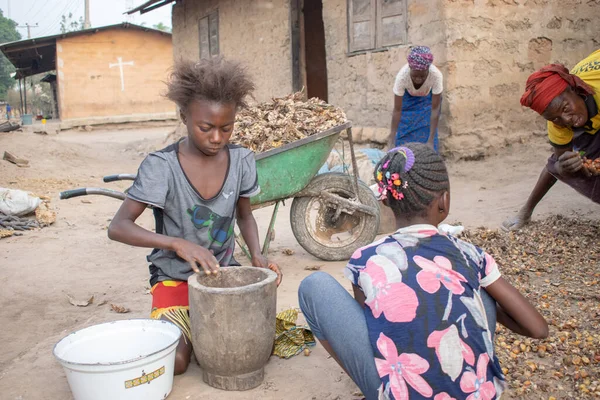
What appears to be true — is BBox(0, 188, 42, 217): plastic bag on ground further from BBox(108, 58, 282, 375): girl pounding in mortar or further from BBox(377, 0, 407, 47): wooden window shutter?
BBox(377, 0, 407, 47): wooden window shutter

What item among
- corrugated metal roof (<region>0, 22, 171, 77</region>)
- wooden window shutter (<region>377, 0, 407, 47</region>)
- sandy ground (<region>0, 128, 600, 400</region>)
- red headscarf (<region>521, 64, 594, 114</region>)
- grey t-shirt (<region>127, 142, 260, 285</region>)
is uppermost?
corrugated metal roof (<region>0, 22, 171, 77</region>)

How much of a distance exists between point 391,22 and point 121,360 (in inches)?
240

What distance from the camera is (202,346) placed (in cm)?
240

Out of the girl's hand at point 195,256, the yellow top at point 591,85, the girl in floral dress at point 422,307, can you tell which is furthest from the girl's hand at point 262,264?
the yellow top at point 591,85

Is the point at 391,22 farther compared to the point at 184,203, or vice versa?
the point at 391,22

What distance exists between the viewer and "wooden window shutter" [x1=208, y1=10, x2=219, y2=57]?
11.4 metres

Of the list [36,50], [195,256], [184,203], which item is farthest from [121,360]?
[36,50]

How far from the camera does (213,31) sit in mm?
11664

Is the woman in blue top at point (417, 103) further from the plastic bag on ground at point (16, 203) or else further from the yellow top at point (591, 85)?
the plastic bag on ground at point (16, 203)

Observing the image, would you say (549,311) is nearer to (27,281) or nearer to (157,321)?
(157,321)

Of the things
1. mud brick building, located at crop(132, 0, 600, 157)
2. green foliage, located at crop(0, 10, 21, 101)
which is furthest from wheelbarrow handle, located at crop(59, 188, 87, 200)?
green foliage, located at crop(0, 10, 21, 101)

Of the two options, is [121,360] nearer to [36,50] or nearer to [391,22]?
[391,22]

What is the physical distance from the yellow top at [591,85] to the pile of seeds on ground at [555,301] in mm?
735

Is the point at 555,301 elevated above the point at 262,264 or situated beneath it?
situated beneath
